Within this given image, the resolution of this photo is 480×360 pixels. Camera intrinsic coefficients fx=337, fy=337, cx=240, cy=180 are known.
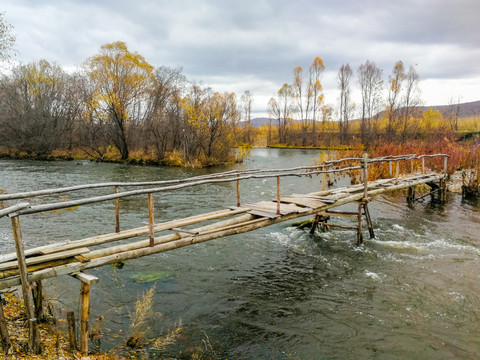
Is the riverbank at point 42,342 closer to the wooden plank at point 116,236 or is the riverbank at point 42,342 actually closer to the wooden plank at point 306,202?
the wooden plank at point 116,236

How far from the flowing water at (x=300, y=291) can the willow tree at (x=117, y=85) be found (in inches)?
978

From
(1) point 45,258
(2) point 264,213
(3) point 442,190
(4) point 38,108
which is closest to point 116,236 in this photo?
(1) point 45,258

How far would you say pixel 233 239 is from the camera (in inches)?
445

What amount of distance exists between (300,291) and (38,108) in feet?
150

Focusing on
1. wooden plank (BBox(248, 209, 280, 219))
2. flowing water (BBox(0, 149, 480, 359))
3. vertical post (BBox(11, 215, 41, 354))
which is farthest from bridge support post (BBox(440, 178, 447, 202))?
vertical post (BBox(11, 215, 41, 354))

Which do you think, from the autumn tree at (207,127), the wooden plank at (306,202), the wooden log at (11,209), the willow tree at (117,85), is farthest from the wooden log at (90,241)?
the willow tree at (117,85)

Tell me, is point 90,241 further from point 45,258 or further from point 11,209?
point 11,209

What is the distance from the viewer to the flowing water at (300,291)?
571cm

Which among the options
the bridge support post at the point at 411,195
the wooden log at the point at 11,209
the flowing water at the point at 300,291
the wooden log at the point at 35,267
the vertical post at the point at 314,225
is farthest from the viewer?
the bridge support post at the point at 411,195

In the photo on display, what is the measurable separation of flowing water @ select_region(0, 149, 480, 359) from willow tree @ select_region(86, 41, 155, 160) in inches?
978

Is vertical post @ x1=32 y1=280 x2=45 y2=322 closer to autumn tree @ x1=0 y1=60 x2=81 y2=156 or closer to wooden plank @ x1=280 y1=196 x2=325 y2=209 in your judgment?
wooden plank @ x1=280 y1=196 x2=325 y2=209

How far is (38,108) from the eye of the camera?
140 ft

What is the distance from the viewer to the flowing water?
5715mm

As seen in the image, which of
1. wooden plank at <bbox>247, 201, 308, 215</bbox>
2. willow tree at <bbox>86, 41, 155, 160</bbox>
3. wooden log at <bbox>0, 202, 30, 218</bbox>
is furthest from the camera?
willow tree at <bbox>86, 41, 155, 160</bbox>
